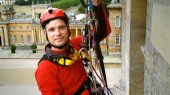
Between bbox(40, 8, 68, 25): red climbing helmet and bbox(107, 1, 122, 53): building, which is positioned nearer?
bbox(40, 8, 68, 25): red climbing helmet

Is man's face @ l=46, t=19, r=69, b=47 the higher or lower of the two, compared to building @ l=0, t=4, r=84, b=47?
higher

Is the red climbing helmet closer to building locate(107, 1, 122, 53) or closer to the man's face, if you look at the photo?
the man's face

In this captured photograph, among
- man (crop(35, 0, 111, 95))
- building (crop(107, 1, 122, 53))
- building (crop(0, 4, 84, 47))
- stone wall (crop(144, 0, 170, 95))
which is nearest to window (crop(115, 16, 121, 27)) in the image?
building (crop(107, 1, 122, 53))

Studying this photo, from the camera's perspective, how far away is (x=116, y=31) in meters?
18.2

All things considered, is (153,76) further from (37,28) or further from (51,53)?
(37,28)

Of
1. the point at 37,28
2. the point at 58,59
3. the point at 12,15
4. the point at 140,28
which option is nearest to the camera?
the point at 58,59

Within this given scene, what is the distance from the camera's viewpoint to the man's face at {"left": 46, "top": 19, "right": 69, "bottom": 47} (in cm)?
209

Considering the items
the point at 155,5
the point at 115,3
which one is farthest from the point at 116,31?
the point at 155,5

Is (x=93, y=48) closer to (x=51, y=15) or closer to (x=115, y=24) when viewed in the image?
(x=51, y=15)

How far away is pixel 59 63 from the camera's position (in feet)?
6.90

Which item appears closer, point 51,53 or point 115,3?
point 51,53

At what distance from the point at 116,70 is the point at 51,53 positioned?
463 inches

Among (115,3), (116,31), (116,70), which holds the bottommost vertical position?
(116,70)

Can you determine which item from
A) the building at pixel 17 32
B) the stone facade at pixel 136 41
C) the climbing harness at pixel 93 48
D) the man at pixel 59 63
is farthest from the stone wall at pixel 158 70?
the building at pixel 17 32
